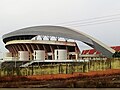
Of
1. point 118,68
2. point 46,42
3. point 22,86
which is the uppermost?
point 46,42

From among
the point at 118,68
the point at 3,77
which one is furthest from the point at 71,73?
the point at 3,77

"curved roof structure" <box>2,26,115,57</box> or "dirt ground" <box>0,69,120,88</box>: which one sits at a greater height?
"curved roof structure" <box>2,26,115,57</box>

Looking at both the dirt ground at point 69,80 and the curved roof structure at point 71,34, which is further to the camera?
the curved roof structure at point 71,34

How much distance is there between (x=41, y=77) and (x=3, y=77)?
153 inches

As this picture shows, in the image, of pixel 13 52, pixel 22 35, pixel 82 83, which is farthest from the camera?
pixel 13 52

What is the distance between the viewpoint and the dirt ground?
18984 mm

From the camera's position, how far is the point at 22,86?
2222cm

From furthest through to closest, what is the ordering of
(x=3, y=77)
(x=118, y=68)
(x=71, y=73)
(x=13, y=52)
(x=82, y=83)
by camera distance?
1. (x=13, y=52)
2. (x=3, y=77)
3. (x=71, y=73)
4. (x=118, y=68)
5. (x=82, y=83)

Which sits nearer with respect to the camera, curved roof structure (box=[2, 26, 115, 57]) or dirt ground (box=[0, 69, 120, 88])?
dirt ground (box=[0, 69, 120, 88])

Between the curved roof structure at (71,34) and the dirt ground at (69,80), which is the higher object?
the curved roof structure at (71,34)

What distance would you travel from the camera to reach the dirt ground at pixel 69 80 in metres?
19.0

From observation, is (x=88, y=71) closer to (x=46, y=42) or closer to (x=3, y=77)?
(x=3, y=77)

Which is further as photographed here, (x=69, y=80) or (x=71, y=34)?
(x=71, y=34)

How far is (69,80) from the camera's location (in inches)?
861
